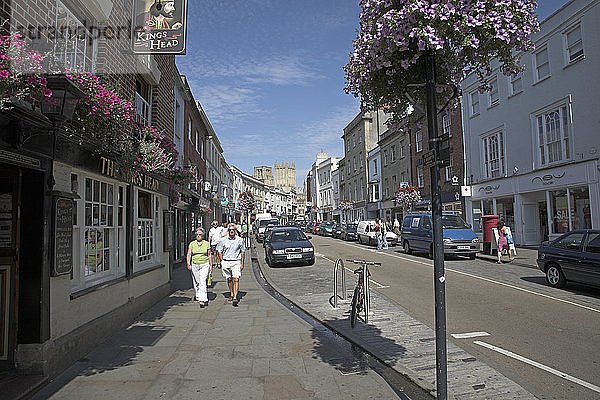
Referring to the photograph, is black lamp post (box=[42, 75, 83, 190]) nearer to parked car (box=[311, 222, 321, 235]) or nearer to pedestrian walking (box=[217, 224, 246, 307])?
pedestrian walking (box=[217, 224, 246, 307])

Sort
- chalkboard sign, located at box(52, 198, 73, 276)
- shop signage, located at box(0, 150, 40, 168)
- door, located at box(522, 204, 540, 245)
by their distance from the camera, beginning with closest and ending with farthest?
shop signage, located at box(0, 150, 40, 168), chalkboard sign, located at box(52, 198, 73, 276), door, located at box(522, 204, 540, 245)

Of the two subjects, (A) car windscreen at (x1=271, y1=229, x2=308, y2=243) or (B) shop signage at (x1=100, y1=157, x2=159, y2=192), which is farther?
(A) car windscreen at (x1=271, y1=229, x2=308, y2=243)

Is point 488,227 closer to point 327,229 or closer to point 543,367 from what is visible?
point 543,367

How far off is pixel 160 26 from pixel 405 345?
21.4 ft

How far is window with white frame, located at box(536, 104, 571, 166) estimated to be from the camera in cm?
1855

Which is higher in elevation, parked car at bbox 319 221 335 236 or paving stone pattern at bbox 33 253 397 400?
parked car at bbox 319 221 335 236

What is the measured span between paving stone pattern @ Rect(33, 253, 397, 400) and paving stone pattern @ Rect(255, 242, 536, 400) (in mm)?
462

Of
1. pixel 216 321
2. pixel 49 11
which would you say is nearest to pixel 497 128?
pixel 216 321

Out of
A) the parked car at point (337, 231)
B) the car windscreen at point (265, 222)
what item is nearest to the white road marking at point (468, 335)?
the parked car at point (337, 231)

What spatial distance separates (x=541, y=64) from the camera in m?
19.9

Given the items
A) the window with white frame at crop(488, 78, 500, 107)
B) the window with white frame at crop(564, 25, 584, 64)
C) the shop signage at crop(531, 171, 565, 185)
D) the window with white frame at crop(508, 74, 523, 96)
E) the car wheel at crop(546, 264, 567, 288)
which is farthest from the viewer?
the window with white frame at crop(488, 78, 500, 107)

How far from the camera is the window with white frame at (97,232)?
19.9ft

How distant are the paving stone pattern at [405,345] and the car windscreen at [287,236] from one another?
22.6 feet

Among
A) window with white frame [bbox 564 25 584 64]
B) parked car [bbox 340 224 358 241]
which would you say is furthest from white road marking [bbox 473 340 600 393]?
parked car [bbox 340 224 358 241]
